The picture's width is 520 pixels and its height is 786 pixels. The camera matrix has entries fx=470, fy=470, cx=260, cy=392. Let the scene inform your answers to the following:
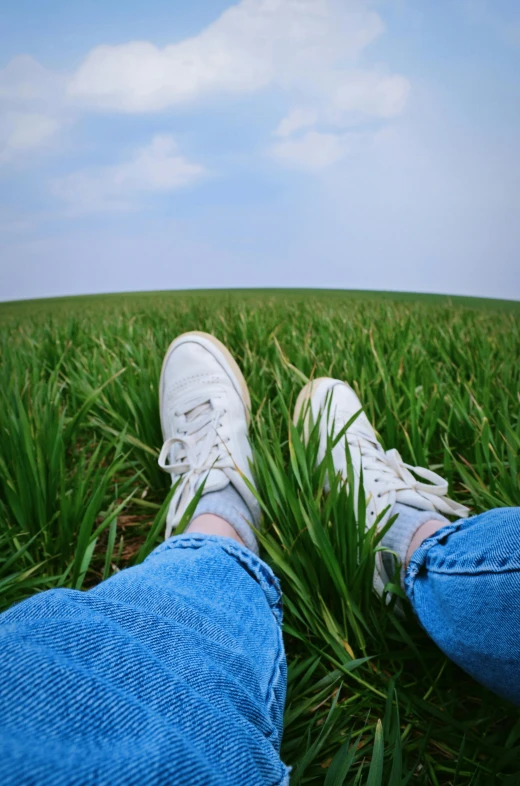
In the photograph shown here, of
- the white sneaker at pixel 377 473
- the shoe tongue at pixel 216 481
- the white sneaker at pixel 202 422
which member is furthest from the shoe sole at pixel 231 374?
the shoe tongue at pixel 216 481

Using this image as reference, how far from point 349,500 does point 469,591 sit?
17cm

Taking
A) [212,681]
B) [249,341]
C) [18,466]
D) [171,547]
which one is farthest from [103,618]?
[249,341]

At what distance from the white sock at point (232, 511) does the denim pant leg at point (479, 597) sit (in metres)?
0.25

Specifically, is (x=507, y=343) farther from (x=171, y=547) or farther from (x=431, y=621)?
(x=171, y=547)

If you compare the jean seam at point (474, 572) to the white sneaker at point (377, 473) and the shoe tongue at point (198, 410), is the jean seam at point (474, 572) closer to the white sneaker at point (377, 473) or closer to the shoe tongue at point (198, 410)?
the white sneaker at point (377, 473)

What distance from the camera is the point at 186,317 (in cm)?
218

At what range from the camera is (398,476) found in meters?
0.82

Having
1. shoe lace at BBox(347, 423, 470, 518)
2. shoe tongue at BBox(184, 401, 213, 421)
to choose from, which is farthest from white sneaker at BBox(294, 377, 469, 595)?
shoe tongue at BBox(184, 401, 213, 421)

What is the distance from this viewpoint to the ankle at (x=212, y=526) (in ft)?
2.20

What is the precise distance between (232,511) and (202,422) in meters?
0.32

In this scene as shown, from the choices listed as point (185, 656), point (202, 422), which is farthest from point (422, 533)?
point (202, 422)

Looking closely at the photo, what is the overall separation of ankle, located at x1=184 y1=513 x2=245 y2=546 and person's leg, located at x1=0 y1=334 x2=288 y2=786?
10 centimetres

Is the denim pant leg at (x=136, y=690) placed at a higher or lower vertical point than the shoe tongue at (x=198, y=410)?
lower

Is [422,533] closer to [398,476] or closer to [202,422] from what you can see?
[398,476]
